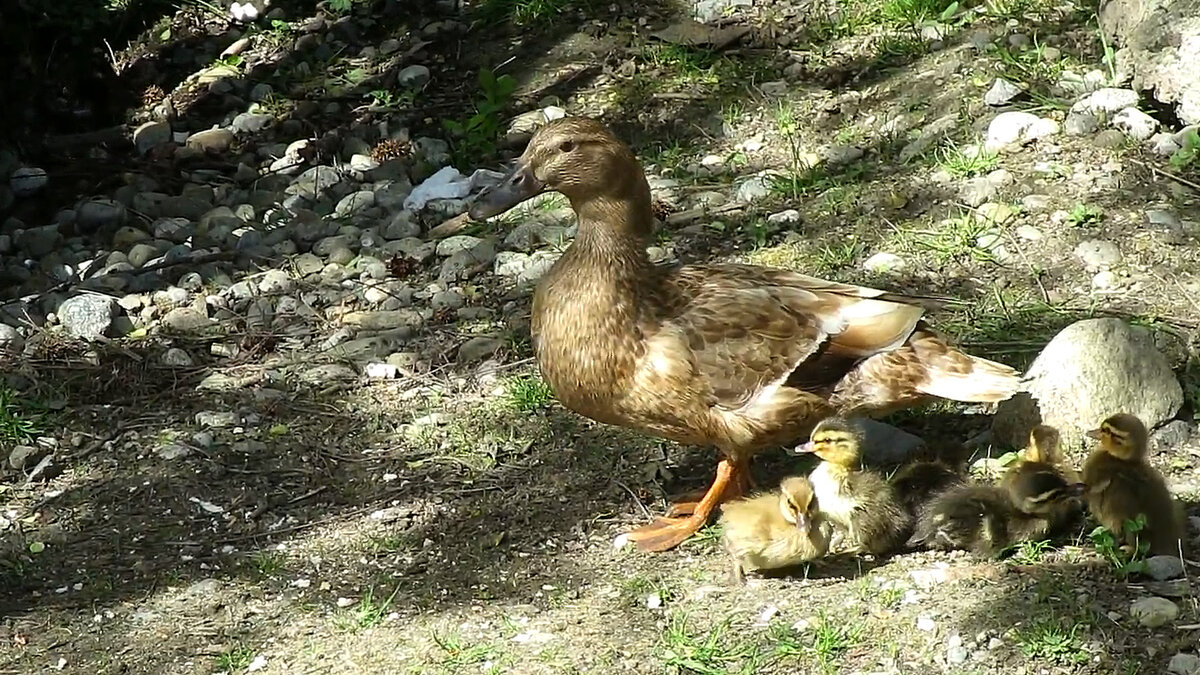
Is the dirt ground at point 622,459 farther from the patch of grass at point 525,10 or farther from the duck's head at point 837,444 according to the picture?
the patch of grass at point 525,10

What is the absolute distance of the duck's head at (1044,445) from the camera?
431cm

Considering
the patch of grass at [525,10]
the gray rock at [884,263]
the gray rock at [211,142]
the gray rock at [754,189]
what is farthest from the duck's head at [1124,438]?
the gray rock at [211,142]

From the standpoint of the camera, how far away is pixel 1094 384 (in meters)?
4.55

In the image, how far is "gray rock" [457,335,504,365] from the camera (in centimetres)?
550

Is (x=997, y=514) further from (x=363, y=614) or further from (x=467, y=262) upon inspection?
(x=467, y=262)

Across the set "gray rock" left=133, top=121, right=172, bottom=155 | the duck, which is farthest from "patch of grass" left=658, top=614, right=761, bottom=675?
"gray rock" left=133, top=121, right=172, bottom=155

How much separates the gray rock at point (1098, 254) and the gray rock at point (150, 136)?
431cm

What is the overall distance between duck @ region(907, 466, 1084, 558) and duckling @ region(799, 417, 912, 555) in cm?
9

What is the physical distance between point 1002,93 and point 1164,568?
3.01 metres

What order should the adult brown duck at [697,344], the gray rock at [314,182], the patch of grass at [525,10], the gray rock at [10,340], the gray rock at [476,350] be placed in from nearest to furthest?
the adult brown duck at [697,344], the gray rock at [476,350], the gray rock at [10,340], the gray rock at [314,182], the patch of grass at [525,10]

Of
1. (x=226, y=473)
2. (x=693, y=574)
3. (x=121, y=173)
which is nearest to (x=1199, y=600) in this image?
(x=693, y=574)

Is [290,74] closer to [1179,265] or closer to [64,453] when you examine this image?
[64,453]

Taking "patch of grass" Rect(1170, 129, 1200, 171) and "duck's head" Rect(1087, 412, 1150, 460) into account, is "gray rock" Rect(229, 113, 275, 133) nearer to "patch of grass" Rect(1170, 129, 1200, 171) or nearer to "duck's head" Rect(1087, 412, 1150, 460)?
"patch of grass" Rect(1170, 129, 1200, 171)

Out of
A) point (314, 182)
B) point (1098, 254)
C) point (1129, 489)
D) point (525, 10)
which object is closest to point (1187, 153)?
point (1098, 254)
